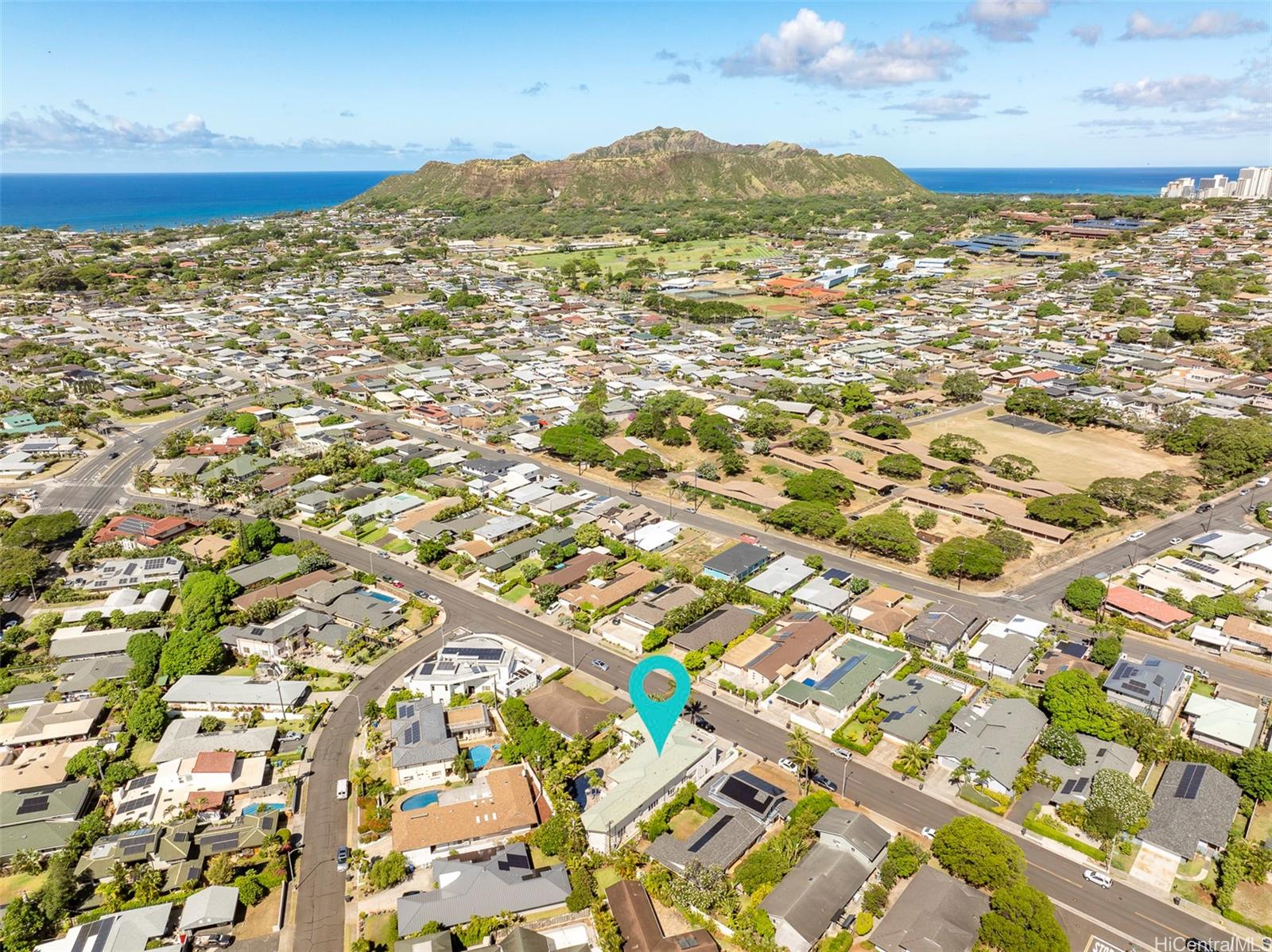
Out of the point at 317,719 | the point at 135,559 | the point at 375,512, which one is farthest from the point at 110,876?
the point at 375,512

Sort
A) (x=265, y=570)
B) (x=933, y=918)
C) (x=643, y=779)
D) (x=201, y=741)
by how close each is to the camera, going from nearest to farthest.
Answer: (x=933, y=918), (x=643, y=779), (x=201, y=741), (x=265, y=570)

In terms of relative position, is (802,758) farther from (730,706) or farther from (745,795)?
(730,706)

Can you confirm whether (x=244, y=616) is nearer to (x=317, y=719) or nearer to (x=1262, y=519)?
(x=317, y=719)

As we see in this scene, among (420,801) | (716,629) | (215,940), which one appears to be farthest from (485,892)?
(716,629)

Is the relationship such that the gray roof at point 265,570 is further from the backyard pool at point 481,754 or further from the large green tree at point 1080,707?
the large green tree at point 1080,707

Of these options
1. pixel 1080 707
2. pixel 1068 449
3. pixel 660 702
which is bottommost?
pixel 1080 707

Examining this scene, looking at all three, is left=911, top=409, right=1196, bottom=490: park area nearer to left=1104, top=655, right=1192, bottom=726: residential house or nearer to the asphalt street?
the asphalt street
